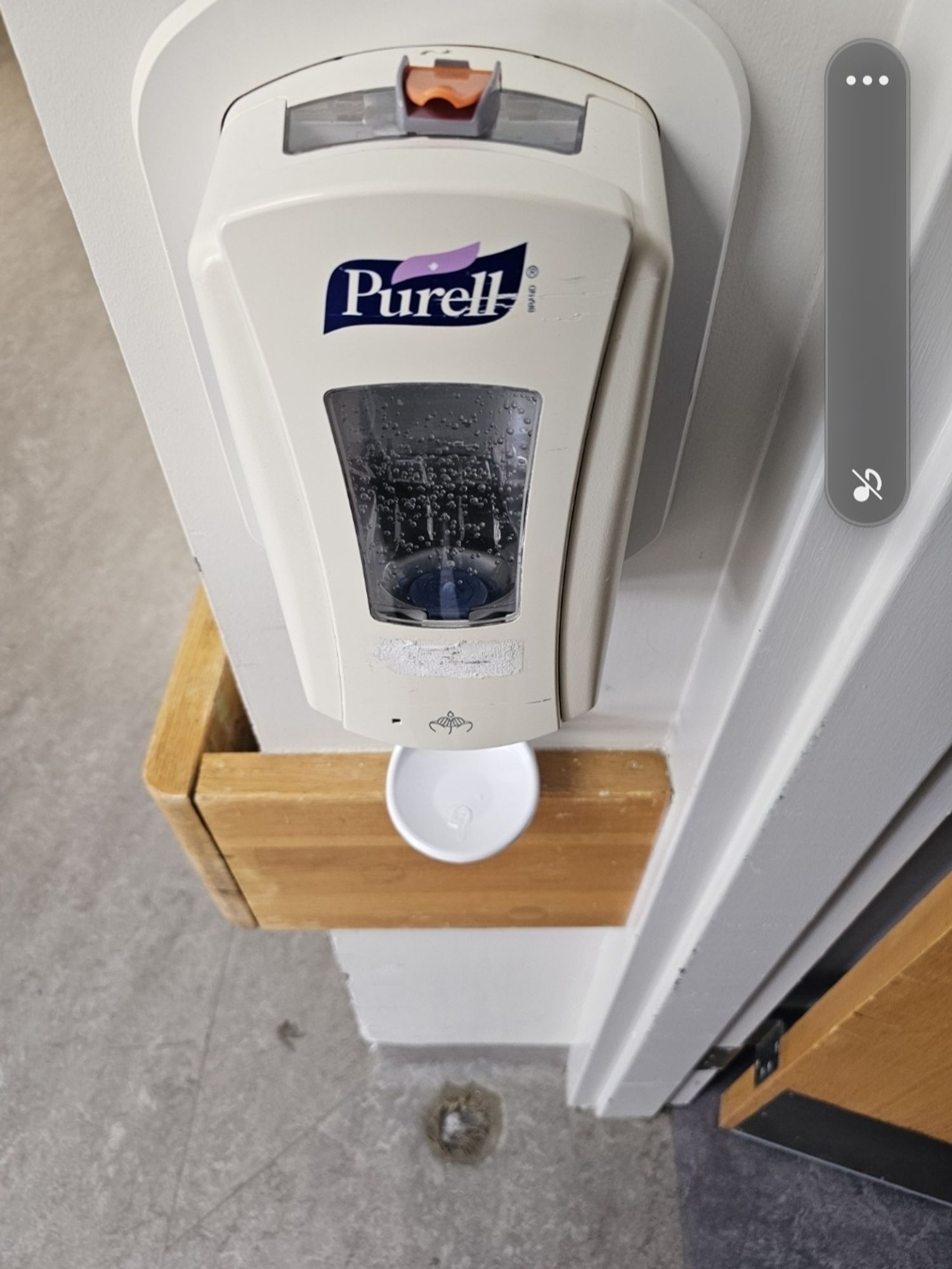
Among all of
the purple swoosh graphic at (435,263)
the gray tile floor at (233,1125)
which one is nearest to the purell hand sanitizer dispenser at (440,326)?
the purple swoosh graphic at (435,263)

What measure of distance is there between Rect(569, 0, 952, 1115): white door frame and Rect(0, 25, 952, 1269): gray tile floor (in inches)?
16.7

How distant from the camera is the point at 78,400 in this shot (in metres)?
1.98

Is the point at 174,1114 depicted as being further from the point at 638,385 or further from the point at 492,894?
the point at 638,385

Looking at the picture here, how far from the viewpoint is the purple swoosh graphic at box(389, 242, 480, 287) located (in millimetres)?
301

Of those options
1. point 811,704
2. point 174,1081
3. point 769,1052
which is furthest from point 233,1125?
point 811,704

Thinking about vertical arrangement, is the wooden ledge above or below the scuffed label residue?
below

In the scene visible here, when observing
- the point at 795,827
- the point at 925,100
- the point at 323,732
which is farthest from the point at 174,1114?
the point at 925,100

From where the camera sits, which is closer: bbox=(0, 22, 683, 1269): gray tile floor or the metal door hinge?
the metal door hinge

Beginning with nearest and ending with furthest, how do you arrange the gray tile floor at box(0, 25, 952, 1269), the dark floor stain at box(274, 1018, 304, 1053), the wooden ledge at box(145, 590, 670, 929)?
the wooden ledge at box(145, 590, 670, 929)
the gray tile floor at box(0, 25, 952, 1269)
the dark floor stain at box(274, 1018, 304, 1053)

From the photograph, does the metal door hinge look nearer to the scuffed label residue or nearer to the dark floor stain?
the dark floor stain

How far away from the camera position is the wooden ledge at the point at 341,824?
0.68 meters

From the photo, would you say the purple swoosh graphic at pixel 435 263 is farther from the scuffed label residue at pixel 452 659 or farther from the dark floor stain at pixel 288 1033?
the dark floor stain at pixel 288 1033

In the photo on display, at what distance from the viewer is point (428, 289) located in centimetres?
31

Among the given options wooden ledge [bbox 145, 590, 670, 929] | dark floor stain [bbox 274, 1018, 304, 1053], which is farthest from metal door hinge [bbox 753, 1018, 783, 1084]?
dark floor stain [bbox 274, 1018, 304, 1053]
